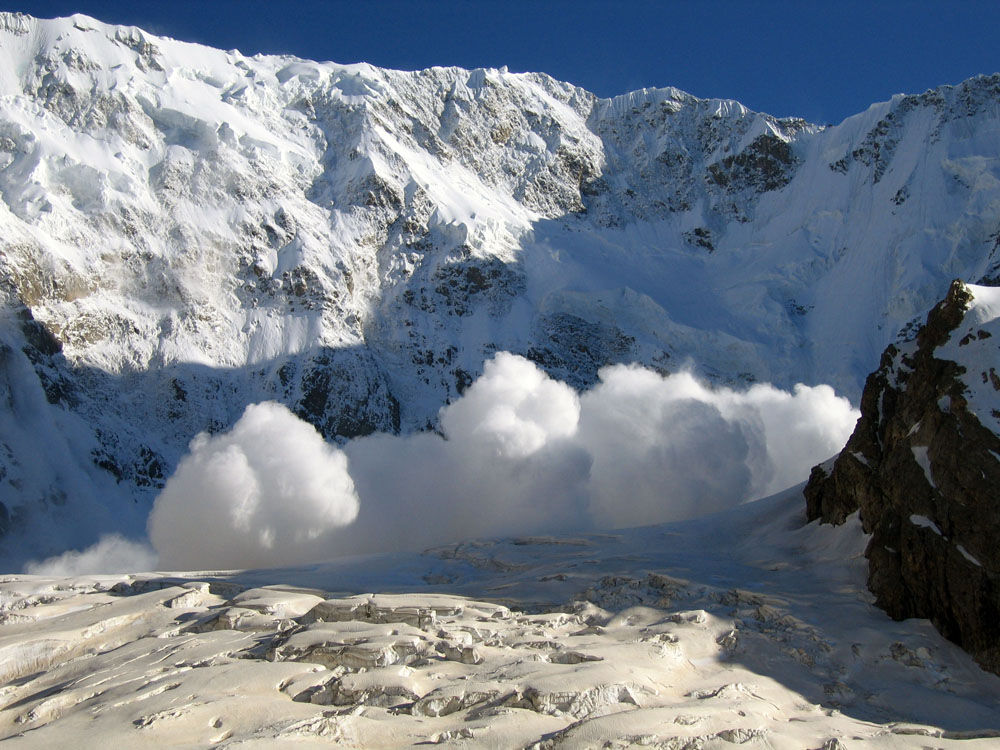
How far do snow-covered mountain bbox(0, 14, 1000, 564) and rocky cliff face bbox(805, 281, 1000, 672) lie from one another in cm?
7421

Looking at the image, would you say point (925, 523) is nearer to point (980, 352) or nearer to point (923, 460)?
point (923, 460)

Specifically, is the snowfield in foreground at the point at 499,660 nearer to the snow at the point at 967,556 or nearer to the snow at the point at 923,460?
the snow at the point at 967,556

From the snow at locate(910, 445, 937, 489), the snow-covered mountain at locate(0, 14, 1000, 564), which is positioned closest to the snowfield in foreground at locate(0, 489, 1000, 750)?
the snow at locate(910, 445, 937, 489)

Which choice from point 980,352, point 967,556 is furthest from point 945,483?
point 980,352

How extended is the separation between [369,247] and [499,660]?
10246 centimetres

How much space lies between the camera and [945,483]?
119 feet

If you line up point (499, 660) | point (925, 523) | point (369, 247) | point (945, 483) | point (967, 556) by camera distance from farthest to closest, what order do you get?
point (369, 247) < point (925, 523) < point (945, 483) < point (967, 556) < point (499, 660)

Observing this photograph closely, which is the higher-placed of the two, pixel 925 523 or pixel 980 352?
pixel 980 352

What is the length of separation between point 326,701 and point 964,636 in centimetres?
2258

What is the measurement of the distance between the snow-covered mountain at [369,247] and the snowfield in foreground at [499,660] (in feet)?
188

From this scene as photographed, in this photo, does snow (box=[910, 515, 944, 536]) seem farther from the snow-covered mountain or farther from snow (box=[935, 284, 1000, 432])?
the snow-covered mountain

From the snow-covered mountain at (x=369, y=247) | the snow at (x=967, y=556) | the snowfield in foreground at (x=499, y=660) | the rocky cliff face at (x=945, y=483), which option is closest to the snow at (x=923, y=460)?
the rocky cliff face at (x=945, y=483)

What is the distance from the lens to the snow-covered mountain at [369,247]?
333ft

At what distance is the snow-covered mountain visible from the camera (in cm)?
10162
